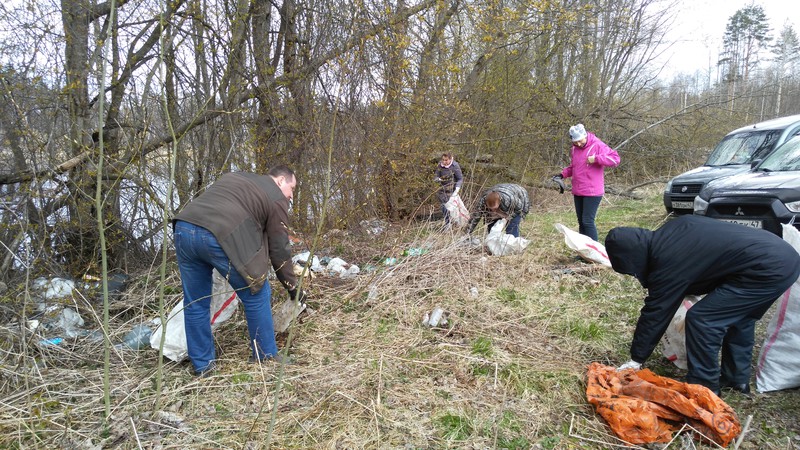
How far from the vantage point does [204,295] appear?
301 cm

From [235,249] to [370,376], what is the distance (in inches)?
46.8

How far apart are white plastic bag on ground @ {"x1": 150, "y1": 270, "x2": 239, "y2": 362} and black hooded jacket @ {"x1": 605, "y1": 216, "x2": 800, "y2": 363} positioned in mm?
2633

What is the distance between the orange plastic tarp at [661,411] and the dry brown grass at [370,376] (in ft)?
0.44

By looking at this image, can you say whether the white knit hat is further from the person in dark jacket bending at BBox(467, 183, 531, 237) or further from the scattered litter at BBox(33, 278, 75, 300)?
the scattered litter at BBox(33, 278, 75, 300)

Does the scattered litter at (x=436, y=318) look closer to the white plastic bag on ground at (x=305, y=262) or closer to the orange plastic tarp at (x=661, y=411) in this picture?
the orange plastic tarp at (x=661, y=411)

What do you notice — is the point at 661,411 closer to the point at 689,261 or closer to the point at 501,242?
the point at 689,261

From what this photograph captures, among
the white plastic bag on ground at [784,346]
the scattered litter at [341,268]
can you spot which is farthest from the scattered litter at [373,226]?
the white plastic bag on ground at [784,346]

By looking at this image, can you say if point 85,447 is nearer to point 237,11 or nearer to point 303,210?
point 303,210

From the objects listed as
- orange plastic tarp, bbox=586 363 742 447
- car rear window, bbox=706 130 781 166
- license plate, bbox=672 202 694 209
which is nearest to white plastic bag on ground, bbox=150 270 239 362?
orange plastic tarp, bbox=586 363 742 447

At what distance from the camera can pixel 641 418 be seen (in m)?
2.38

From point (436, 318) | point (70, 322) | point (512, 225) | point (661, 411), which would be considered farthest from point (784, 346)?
point (70, 322)

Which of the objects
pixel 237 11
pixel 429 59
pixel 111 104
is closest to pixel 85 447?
pixel 111 104

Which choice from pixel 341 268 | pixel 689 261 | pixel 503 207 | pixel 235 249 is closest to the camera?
pixel 689 261

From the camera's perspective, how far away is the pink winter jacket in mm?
5172
